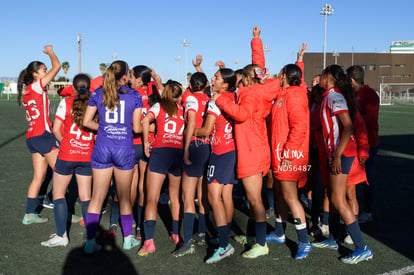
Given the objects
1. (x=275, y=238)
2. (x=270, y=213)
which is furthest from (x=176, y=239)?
(x=270, y=213)

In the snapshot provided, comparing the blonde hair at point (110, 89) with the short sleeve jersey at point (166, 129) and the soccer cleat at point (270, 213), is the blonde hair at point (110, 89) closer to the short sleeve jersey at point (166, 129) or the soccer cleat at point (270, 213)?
the short sleeve jersey at point (166, 129)

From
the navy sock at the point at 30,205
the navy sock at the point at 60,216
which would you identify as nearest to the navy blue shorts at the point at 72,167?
the navy sock at the point at 60,216

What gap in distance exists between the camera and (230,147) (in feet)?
14.7

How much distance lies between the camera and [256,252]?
14.9 feet

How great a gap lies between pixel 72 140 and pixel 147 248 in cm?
157

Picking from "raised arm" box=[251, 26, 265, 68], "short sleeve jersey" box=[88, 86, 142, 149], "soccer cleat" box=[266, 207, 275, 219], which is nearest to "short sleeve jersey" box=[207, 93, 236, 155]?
"short sleeve jersey" box=[88, 86, 142, 149]

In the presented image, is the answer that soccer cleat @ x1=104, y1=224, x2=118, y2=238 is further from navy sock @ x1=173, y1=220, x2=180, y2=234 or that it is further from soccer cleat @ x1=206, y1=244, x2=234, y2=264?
soccer cleat @ x1=206, y1=244, x2=234, y2=264

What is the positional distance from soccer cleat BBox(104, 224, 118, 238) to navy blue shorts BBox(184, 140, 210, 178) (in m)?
1.46

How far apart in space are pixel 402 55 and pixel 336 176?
293 feet

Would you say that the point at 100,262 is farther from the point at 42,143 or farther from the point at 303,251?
Result: the point at 303,251

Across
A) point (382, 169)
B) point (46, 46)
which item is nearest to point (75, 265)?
point (46, 46)

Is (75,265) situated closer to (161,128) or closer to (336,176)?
(161,128)

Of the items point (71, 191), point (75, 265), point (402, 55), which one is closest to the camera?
point (75, 265)

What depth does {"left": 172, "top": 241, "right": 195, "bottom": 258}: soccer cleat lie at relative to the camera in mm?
4566
